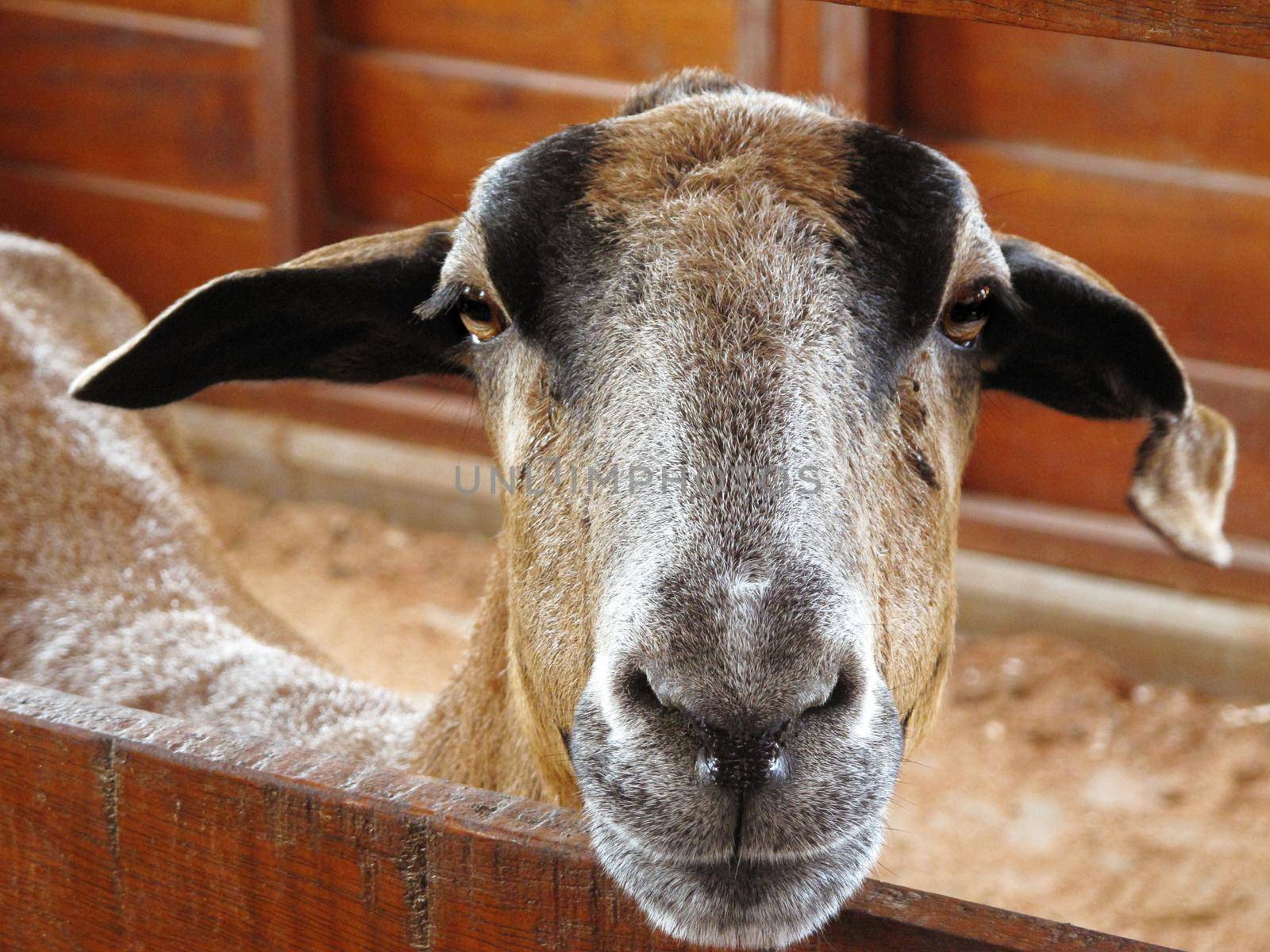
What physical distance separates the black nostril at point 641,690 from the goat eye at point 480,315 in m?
0.90

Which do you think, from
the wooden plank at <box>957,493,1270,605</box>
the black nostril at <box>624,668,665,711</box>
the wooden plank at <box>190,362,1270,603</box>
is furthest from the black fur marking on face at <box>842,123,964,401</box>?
the wooden plank at <box>957,493,1270,605</box>

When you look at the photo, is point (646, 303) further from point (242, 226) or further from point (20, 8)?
point (20, 8)

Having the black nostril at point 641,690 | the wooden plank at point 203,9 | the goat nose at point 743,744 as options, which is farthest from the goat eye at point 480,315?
the wooden plank at point 203,9

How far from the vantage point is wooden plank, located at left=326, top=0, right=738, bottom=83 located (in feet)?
22.4

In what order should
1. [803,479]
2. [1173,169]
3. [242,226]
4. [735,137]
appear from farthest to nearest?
1. [242,226]
2. [1173,169]
3. [735,137]
4. [803,479]

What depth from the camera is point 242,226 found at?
26.3 ft

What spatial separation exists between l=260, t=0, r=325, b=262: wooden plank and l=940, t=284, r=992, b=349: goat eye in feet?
18.1

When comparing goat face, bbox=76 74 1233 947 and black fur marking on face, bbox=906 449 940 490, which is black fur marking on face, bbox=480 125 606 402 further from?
black fur marking on face, bbox=906 449 940 490

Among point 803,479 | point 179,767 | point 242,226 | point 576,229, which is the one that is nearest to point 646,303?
point 576,229

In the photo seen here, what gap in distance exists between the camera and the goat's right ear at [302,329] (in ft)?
8.82

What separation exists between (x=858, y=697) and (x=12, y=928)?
1.22 metres

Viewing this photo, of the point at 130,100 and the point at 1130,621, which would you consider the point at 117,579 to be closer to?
the point at 1130,621

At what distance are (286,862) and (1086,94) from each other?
5505mm

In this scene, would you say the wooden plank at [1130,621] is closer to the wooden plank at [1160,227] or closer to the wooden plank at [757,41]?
the wooden plank at [1160,227]
